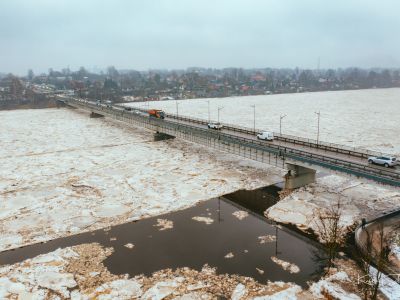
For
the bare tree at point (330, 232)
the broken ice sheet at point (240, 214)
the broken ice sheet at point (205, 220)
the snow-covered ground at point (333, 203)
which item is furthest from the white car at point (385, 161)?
the broken ice sheet at point (205, 220)

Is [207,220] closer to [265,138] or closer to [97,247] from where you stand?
[97,247]

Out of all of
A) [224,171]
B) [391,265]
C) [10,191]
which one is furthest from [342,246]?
[10,191]

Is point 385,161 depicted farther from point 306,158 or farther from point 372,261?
point 372,261

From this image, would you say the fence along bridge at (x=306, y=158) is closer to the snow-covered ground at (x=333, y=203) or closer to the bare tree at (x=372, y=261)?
the snow-covered ground at (x=333, y=203)

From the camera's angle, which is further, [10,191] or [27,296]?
[10,191]

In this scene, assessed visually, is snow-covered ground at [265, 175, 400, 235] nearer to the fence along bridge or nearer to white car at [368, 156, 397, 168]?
the fence along bridge

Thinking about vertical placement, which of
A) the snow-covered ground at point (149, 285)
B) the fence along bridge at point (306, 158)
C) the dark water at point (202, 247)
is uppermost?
the fence along bridge at point (306, 158)
